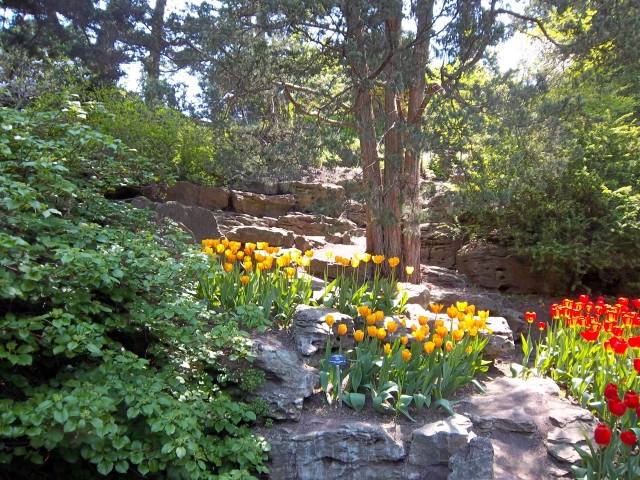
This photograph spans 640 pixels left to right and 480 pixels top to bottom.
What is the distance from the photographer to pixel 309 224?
37.1 feet

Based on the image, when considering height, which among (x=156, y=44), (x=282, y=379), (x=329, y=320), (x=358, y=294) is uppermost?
(x=156, y=44)

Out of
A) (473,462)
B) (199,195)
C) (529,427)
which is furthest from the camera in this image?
(199,195)

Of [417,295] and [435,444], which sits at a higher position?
[417,295]

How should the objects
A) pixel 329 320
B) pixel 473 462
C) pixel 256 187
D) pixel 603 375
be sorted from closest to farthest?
pixel 473 462 → pixel 329 320 → pixel 603 375 → pixel 256 187

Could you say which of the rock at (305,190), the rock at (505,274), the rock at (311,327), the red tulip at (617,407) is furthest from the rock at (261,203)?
the red tulip at (617,407)

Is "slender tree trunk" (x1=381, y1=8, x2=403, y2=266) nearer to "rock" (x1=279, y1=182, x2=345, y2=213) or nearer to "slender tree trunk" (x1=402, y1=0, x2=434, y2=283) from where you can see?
"slender tree trunk" (x1=402, y1=0, x2=434, y2=283)

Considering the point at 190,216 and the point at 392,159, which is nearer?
the point at 392,159

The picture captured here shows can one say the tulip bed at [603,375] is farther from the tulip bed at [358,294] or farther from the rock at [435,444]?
the tulip bed at [358,294]

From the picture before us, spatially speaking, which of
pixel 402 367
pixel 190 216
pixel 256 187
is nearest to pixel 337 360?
pixel 402 367

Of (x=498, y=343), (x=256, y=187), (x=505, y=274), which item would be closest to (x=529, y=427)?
(x=498, y=343)

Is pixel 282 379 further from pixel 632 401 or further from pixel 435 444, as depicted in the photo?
pixel 632 401

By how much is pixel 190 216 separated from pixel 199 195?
3.03 m

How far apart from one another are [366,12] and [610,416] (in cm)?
431

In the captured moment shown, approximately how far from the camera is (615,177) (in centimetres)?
962
